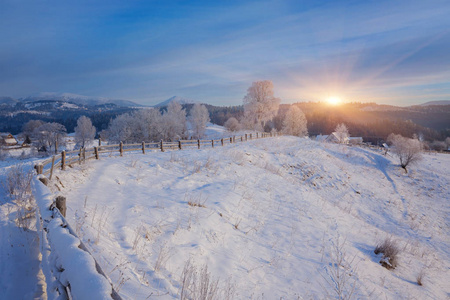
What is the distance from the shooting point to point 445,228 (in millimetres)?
15906

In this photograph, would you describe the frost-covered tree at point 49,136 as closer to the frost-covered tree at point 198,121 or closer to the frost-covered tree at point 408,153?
the frost-covered tree at point 198,121

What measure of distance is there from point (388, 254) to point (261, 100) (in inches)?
1765

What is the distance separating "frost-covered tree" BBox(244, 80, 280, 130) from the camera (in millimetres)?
49250

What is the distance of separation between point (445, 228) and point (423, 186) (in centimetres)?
1284

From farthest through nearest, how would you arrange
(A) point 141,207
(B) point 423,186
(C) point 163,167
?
(B) point 423,186
(C) point 163,167
(A) point 141,207

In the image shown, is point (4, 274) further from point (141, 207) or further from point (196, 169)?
point (196, 169)

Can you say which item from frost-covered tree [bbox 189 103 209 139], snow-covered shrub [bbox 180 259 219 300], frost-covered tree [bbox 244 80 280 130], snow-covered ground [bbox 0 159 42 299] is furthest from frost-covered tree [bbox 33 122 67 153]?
snow-covered shrub [bbox 180 259 219 300]

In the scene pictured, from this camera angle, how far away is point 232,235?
6988 millimetres

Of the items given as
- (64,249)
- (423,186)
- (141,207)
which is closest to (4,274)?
(64,249)

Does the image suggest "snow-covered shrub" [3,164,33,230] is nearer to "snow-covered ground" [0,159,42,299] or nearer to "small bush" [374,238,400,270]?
"snow-covered ground" [0,159,42,299]

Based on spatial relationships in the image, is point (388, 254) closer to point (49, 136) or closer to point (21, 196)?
point (21, 196)

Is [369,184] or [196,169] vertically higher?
[196,169]

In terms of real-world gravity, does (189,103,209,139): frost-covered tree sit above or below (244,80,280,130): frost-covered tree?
below

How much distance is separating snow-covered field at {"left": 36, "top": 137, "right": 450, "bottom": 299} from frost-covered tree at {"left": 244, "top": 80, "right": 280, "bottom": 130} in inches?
1404
